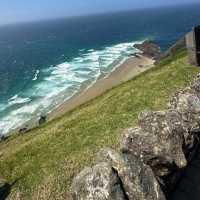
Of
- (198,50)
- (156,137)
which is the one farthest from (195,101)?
Result: (198,50)

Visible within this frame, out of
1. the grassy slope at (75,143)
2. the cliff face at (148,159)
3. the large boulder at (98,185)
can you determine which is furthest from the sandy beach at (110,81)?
the large boulder at (98,185)

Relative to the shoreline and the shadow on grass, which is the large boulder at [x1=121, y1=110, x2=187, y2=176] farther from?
the shoreline

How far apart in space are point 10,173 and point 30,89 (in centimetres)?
7645

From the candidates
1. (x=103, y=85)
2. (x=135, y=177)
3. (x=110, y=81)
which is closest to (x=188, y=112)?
(x=135, y=177)

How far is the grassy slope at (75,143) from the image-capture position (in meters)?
18.4

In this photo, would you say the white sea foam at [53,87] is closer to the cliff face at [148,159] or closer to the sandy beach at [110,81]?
the sandy beach at [110,81]

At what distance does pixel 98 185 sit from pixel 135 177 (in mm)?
1449

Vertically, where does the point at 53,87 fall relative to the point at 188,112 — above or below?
below

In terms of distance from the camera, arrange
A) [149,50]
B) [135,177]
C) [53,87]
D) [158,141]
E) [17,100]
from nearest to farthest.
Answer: [135,177] < [158,141] < [17,100] < [53,87] < [149,50]

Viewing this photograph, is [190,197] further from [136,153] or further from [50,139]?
[50,139]

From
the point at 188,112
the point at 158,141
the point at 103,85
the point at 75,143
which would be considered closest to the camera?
the point at 158,141

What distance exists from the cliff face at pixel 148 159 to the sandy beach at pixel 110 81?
46.7 meters

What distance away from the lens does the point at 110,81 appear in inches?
3396

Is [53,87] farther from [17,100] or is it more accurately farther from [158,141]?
[158,141]
